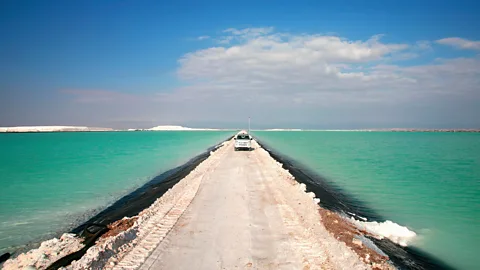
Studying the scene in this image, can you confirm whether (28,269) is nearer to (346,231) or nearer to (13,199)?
(346,231)

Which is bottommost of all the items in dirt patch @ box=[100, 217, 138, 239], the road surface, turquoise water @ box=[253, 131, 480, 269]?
turquoise water @ box=[253, 131, 480, 269]

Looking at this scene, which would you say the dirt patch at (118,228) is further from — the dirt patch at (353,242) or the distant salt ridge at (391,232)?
the distant salt ridge at (391,232)

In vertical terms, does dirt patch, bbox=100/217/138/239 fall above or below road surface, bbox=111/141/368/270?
below

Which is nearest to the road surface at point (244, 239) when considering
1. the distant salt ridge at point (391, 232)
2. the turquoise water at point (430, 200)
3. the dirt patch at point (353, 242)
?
the dirt patch at point (353, 242)

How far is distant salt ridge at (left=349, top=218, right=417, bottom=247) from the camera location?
916 centimetres

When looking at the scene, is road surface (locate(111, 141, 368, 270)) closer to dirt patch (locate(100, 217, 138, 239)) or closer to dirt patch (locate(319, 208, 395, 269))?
dirt patch (locate(319, 208, 395, 269))

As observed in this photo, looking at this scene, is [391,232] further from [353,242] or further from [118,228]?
[118,228]

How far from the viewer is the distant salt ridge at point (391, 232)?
9156mm

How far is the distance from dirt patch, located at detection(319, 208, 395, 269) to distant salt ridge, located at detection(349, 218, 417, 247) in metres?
1.39

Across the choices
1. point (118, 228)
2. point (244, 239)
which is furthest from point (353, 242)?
point (118, 228)

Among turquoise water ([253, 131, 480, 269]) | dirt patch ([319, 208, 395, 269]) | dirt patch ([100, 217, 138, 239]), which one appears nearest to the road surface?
dirt patch ([319, 208, 395, 269])

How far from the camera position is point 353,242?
7.15 metres

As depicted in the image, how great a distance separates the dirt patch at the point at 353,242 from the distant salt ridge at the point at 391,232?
1.39 metres

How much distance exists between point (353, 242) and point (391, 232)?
3238 mm
